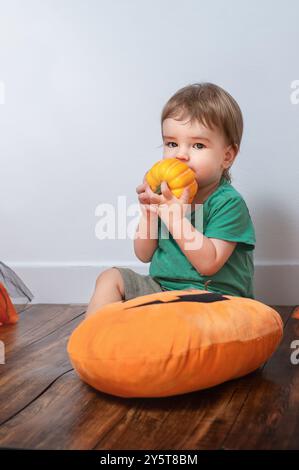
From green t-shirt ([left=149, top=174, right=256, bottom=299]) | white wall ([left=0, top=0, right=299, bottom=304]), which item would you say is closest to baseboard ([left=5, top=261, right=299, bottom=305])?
white wall ([left=0, top=0, right=299, bottom=304])

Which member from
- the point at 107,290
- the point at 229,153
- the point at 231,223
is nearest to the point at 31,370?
the point at 107,290

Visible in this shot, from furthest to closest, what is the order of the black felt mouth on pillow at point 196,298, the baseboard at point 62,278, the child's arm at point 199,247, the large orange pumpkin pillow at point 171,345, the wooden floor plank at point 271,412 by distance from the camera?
1. the baseboard at point 62,278
2. the child's arm at point 199,247
3. the black felt mouth on pillow at point 196,298
4. the large orange pumpkin pillow at point 171,345
5. the wooden floor plank at point 271,412

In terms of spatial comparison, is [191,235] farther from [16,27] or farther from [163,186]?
[16,27]

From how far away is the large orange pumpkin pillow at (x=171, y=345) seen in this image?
0.91 meters

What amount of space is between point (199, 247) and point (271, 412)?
439mm

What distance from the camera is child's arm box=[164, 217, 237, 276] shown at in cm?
126

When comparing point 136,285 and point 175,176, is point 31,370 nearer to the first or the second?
point 136,285

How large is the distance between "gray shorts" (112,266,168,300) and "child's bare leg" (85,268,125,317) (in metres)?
0.01

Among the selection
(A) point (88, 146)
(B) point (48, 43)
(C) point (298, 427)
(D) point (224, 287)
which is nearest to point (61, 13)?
(B) point (48, 43)

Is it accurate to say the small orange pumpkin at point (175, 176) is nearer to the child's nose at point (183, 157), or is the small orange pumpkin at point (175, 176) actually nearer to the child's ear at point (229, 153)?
the child's nose at point (183, 157)

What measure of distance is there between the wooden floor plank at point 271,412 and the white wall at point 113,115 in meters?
0.61

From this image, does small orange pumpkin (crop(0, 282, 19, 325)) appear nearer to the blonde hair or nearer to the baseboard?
the baseboard

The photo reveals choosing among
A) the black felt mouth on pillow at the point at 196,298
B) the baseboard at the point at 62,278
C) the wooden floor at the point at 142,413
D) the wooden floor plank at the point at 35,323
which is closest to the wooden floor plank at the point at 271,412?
the wooden floor at the point at 142,413

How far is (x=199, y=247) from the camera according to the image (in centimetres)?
126
